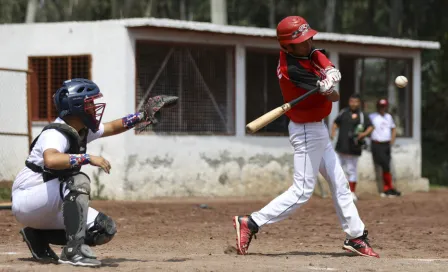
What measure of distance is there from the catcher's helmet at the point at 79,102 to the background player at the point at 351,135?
11.1 metres

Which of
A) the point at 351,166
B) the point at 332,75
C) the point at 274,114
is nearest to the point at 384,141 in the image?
the point at 351,166

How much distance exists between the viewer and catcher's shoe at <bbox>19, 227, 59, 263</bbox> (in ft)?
26.6

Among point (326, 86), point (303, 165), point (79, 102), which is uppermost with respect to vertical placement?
point (326, 86)

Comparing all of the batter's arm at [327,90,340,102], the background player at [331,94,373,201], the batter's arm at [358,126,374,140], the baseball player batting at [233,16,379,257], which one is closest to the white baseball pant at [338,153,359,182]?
the background player at [331,94,373,201]

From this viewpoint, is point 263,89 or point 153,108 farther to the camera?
point 263,89

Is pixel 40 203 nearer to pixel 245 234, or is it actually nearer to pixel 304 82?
pixel 245 234

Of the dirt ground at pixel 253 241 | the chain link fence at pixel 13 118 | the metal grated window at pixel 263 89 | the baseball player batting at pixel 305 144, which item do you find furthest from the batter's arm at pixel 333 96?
the metal grated window at pixel 263 89

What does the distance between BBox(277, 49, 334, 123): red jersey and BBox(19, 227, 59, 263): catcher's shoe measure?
8.14 feet

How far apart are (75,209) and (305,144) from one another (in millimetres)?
2371

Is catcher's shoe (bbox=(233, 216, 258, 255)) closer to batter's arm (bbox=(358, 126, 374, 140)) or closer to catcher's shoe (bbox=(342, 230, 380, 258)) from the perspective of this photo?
catcher's shoe (bbox=(342, 230, 380, 258))

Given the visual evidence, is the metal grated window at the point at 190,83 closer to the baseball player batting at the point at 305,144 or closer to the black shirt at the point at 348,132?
the black shirt at the point at 348,132

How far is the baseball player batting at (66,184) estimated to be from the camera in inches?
296

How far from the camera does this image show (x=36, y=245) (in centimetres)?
814

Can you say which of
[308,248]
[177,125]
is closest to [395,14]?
[177,125]
